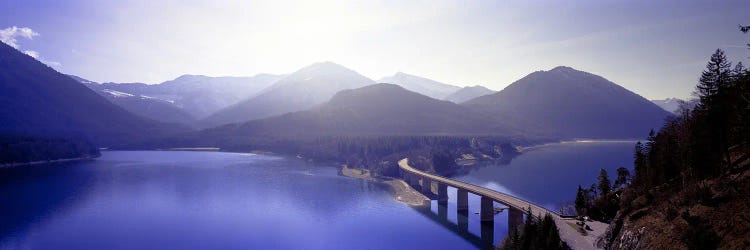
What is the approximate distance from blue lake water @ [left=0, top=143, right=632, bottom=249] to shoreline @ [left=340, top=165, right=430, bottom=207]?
7.98ft

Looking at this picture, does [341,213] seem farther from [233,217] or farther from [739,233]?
[739,233]

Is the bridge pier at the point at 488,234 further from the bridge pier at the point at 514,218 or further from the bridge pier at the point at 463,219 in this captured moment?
the bridge pier at the point at 514,218

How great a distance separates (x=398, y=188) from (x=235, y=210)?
39.4 m

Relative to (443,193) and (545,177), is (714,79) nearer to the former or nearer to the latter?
(443,193)

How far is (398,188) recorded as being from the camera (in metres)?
113

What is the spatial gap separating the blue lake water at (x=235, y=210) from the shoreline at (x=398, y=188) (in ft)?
7.98

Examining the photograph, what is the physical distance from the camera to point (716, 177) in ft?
121

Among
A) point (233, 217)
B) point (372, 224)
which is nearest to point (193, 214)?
point (233, 217)

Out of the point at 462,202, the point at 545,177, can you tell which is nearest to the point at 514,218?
the point at 462,202

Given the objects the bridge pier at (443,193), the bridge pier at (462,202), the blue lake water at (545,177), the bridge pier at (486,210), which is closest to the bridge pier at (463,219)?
the bridge pier at (462,202)

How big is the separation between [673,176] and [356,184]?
84492 millimetres

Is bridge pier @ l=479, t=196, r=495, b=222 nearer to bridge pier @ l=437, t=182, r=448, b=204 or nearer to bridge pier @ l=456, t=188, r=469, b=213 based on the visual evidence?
bridge pier @ l=456, t=188, r=469, b=213

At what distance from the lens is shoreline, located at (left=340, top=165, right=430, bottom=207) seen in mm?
96363

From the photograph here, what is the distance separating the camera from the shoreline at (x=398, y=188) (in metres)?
96.4
